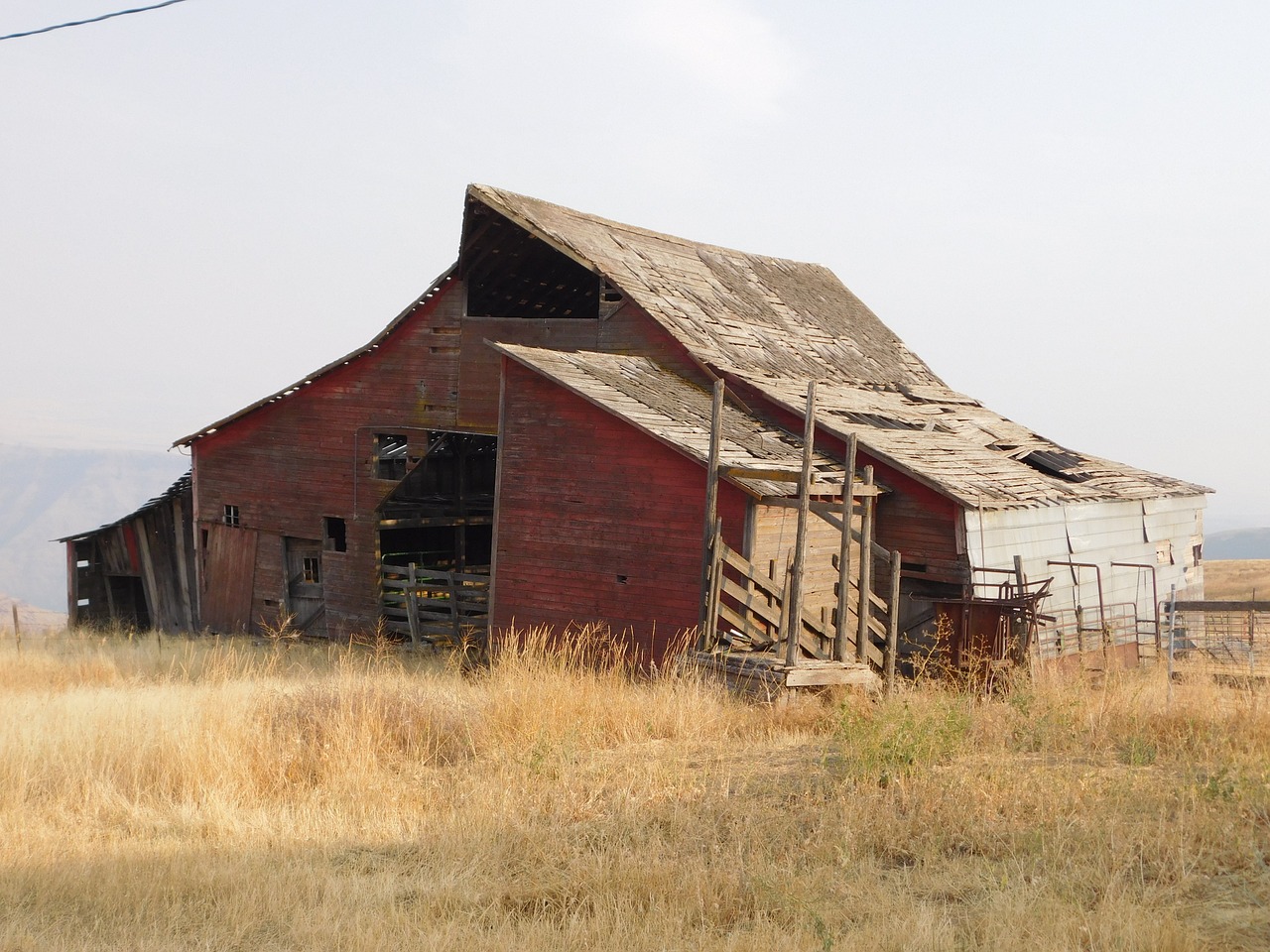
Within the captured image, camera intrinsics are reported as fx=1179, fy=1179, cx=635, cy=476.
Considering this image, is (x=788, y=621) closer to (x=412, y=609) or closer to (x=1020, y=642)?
(x=1020, y=642)

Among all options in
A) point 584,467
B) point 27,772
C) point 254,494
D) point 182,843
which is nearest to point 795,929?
point 182,843

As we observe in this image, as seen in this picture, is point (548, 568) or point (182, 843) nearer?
point (182, 843)

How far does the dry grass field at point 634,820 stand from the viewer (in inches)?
241

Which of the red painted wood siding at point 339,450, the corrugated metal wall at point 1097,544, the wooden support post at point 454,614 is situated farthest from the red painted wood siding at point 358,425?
the corrugated metal wall at point 1097,544

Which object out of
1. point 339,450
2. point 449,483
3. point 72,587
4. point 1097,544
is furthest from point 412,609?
point 1097,544

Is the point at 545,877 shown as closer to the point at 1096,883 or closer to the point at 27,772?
the point at 1096,883

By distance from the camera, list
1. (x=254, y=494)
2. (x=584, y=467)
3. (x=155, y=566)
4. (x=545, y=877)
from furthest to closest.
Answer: (x=155, y=566) → (x=254, y=494) → (x=584, y=467) → (x=545, y=877)

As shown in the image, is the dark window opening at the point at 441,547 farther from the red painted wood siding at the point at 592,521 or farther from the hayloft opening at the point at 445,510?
the red painted wood siding at the point at 592,521

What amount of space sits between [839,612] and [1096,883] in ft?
20.2

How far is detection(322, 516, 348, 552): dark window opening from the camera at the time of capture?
70.4 ft

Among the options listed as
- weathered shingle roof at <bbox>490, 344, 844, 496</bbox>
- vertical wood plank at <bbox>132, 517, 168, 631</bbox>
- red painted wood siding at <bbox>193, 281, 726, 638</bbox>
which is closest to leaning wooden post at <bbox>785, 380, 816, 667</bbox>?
weathered shingle roof at <bbox>490, 344, 844, 496</bbox>

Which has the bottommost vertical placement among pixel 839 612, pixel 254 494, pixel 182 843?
pixel 182 843

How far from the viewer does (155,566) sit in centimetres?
2592

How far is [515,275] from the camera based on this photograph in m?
21.4
